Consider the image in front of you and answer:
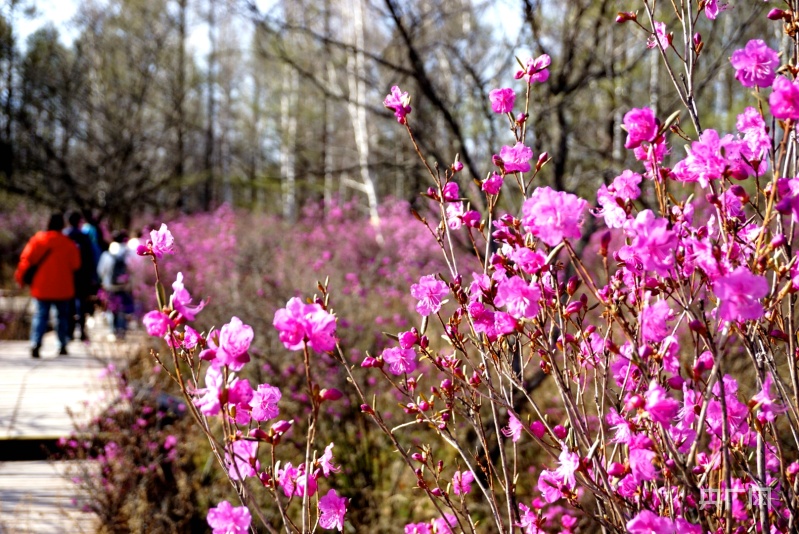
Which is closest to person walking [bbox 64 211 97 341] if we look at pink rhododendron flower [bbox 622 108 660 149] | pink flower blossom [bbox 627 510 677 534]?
pink rhododendron flower [bbox 622 108 660 149]

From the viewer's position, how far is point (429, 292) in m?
1.59

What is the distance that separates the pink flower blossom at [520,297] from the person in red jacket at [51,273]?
6931mm

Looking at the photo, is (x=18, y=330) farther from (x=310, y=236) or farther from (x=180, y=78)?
(x=180, y=78)

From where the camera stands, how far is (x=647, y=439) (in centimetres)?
124

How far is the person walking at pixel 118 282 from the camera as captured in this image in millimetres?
9000

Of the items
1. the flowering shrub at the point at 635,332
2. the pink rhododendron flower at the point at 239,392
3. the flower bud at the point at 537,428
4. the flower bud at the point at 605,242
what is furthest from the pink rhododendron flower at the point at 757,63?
the pink rhododendron flower at the point at 239,392

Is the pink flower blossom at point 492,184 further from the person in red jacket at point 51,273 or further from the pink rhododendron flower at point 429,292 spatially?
the person in red jacket at point 51,273

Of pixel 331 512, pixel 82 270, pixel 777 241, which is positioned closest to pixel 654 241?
pixel 777 241

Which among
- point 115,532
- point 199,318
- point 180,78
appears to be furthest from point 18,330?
point 180,78

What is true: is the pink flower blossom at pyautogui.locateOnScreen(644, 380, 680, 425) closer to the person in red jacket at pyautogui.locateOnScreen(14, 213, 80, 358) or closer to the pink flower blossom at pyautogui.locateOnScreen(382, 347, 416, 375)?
the pink flower blossom at pyautogui.locateOnScreen(382, 347, 416, 375)

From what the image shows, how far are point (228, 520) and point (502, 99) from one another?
3.63 ft

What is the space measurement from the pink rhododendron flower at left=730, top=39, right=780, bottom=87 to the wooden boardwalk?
361 cm

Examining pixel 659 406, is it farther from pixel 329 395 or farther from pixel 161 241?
pixel 161 241

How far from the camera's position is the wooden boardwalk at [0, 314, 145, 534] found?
3930mm
